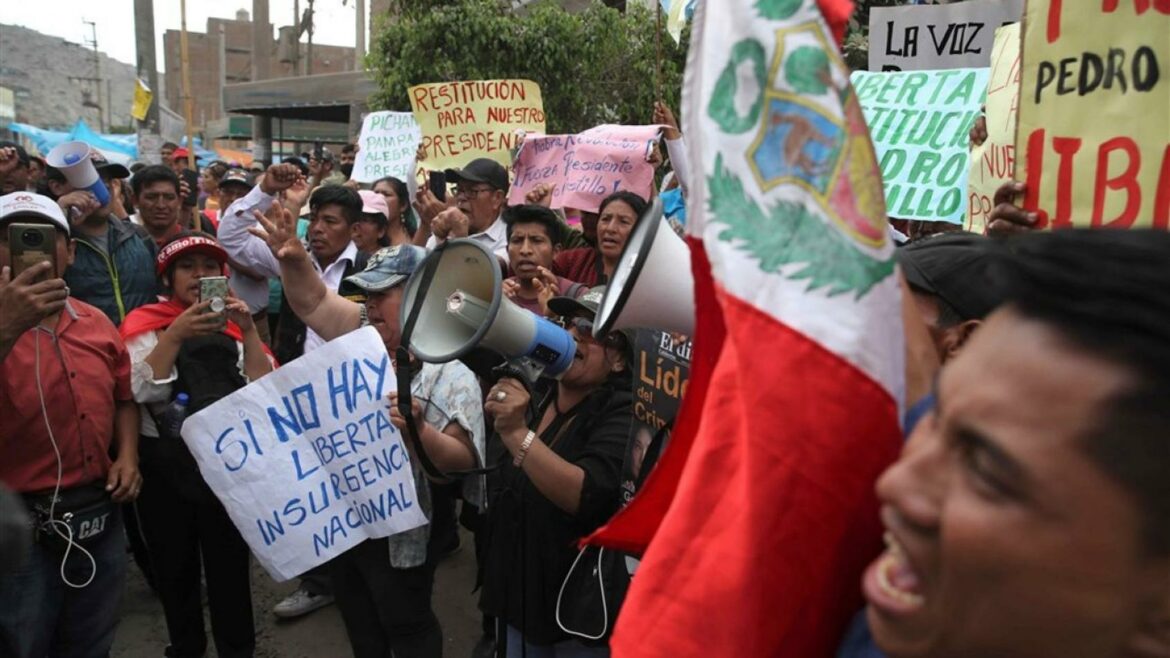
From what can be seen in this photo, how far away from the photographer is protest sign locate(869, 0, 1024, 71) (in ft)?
13.5

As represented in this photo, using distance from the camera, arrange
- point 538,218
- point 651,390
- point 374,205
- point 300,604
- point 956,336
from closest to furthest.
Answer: point 956,336
point 651,390
point 538,218
point 300,604
point 374,205

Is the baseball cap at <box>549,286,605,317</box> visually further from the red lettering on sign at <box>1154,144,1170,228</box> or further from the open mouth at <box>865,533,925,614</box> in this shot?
the open mouth at <box>865,533,925,614</box>

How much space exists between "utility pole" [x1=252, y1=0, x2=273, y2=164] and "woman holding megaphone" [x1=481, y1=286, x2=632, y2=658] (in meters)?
19.8

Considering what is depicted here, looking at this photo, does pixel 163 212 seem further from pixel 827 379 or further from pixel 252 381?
pixel 827 379

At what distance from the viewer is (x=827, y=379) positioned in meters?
0.86

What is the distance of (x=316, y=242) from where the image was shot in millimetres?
4668

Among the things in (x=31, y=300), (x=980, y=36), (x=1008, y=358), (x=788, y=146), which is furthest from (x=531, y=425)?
(x=980, y=36)

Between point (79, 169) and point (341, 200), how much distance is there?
147 centimetres

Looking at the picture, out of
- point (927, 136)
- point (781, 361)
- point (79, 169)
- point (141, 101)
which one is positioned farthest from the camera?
point (141, 101)

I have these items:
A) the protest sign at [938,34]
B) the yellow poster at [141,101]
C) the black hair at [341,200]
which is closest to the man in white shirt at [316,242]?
the black hair at [341,200]

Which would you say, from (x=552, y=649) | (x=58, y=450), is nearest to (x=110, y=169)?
(x=58, y=450)

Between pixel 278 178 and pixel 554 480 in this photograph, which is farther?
pixel 278 178

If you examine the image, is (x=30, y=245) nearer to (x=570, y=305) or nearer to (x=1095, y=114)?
(x=570, y=305)

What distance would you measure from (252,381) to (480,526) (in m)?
1.01
